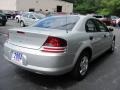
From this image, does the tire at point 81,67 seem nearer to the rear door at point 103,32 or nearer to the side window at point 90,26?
the side window at point 90,26

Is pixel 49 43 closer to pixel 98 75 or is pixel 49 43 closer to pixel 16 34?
pixel 16 34

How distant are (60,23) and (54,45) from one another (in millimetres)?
1220

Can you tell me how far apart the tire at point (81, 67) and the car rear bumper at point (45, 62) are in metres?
0.36

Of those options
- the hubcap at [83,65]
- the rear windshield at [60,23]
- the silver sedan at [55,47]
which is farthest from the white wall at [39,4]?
the hubcap at [83,65]

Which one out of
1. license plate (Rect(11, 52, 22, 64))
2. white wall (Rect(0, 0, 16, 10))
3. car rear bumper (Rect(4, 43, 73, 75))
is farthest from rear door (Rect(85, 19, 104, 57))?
white wall (Rect(0, 0, 16, 10))

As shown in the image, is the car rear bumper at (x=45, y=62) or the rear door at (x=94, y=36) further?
the rear door at (x=94, y=36)

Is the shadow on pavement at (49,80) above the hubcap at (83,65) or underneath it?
underneath

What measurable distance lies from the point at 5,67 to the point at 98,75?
240 cm

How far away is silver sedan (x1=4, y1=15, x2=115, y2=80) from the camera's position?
4.20 m

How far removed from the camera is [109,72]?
18.5 ft

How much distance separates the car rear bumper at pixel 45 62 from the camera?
4.14 metres

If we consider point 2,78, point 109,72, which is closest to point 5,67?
point 2,78

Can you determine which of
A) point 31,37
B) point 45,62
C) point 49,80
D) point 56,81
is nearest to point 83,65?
point 56,81

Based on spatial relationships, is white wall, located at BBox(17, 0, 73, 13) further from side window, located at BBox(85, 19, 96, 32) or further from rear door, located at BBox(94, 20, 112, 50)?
side window, located at BBox(85, 19, 96, 32)
